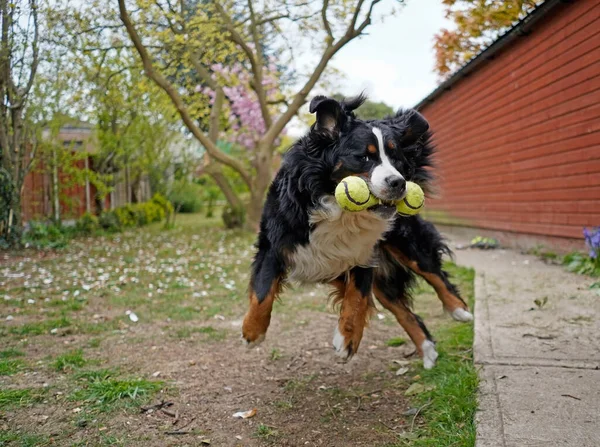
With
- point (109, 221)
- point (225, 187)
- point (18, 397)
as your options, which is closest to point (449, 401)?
point (18, 397)

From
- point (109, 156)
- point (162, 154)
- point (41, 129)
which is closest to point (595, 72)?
point (41, 129)

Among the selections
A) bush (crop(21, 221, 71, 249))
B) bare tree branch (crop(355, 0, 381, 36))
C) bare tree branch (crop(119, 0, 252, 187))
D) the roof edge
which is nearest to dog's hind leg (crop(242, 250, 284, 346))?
bare tree branch (crop(119, 0, 252, 187))

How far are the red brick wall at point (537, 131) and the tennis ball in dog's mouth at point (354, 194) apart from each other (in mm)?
1290

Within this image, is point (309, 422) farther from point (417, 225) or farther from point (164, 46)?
point (164, 46)

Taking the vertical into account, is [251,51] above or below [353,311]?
above

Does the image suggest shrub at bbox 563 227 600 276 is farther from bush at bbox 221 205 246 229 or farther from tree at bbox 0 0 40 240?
bush at bbox 221 205 246 229

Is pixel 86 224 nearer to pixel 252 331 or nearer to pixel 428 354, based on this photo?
pixel 252 331

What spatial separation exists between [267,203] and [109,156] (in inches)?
419

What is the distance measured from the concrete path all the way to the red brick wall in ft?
3.91

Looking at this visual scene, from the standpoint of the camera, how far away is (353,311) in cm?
318

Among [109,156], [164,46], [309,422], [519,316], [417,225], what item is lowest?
[309,422]

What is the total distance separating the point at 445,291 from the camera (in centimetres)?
393

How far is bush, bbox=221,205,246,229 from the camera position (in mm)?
14031

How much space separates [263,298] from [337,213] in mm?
655
